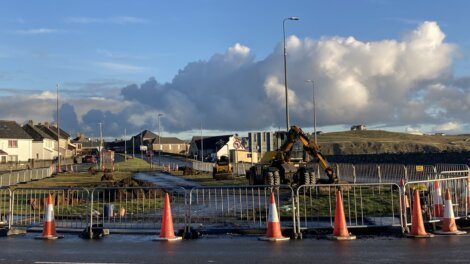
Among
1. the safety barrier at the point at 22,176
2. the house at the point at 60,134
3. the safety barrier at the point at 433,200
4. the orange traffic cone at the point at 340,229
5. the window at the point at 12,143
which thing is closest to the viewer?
the orange traffic cone at the point at 340,229

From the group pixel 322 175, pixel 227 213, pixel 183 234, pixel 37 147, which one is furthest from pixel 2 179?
pixel 37 147

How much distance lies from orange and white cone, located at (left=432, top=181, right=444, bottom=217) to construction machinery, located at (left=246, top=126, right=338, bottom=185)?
1322 centimetres

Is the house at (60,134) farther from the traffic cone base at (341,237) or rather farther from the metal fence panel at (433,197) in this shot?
the traffic cone base at (341,237)

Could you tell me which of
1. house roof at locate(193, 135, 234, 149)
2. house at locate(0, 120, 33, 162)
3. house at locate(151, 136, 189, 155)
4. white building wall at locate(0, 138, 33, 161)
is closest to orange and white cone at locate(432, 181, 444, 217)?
house at locate(0, 120, 33, 162)

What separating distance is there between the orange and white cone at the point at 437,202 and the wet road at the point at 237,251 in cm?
198

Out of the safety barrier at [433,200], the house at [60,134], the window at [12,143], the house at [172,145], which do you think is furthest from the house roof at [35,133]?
the safety barrier at [433,200]

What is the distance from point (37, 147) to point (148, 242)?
4344 inches

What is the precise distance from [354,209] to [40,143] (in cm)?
10688

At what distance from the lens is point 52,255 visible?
1052 centimetres

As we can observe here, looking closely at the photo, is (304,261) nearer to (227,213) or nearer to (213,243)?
(213,243)

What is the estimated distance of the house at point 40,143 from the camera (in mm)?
114938

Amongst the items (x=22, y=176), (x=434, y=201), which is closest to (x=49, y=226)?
(x=434, y=201)

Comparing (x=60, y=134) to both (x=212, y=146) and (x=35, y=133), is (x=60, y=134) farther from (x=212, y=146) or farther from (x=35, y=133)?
(x=212, y=146)

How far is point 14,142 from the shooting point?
336 ft
